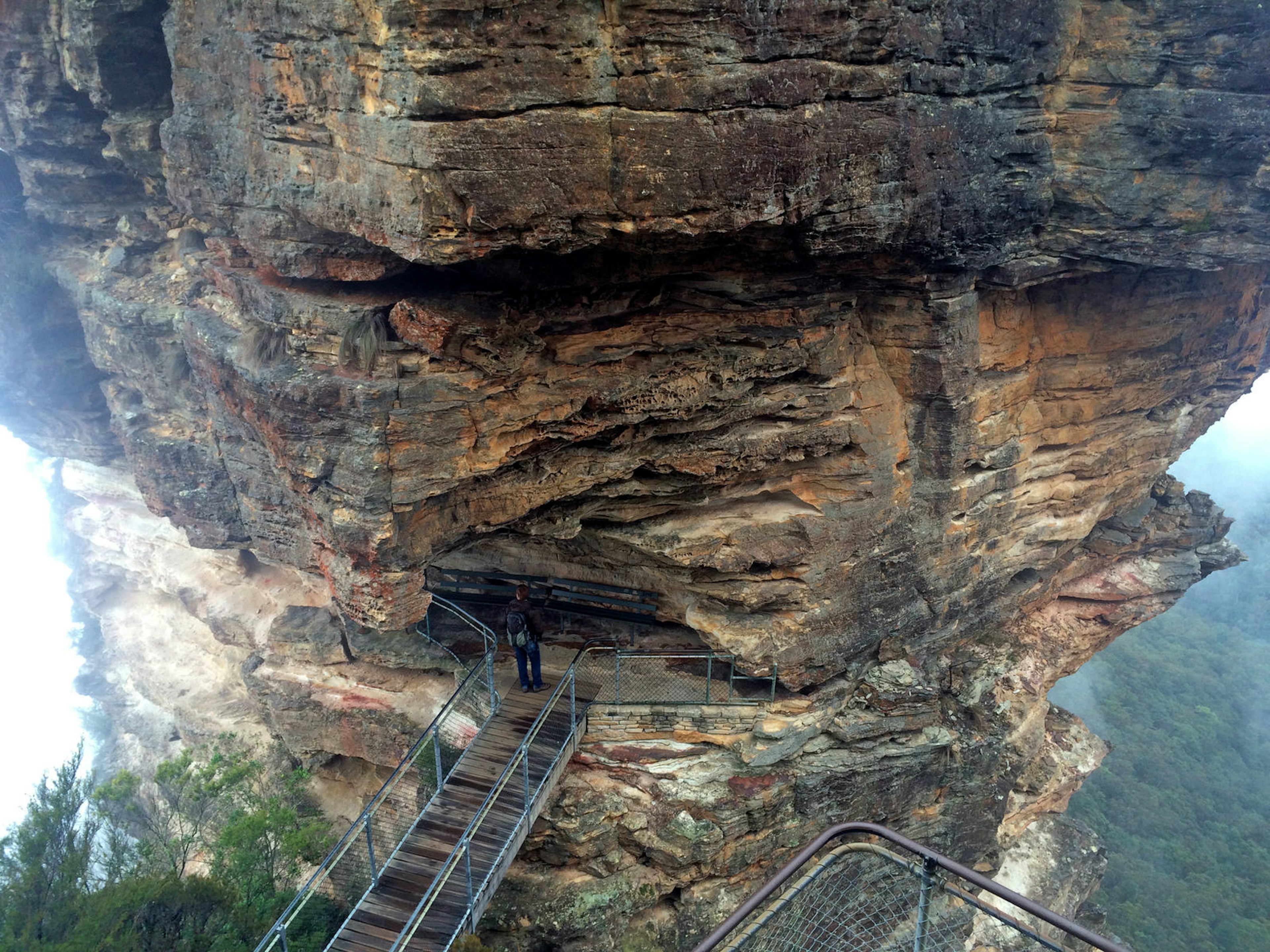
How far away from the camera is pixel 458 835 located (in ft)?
34.8

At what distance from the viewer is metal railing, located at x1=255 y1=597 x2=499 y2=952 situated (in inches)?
440

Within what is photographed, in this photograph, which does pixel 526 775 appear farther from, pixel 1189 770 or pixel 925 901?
pixel 1189 770

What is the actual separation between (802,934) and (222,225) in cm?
1149

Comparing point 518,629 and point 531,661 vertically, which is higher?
point 518,629

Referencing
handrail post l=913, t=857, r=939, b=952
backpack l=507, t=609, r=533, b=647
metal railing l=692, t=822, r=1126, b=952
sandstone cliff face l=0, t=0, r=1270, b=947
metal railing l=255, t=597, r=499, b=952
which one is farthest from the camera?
backpack l=507, t=609, r=533, b=647

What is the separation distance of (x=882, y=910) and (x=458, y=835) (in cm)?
463

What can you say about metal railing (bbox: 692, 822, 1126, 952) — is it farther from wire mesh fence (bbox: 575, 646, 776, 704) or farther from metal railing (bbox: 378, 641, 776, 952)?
metal railing (bbox: 378, 641, 776, 952)

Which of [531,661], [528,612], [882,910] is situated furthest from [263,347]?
[882,910]

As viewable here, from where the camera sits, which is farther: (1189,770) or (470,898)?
(1189,770)

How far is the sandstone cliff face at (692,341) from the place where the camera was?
856cm

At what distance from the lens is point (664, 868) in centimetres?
1207

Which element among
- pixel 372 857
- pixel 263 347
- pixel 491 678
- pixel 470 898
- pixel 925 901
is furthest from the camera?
pixel 491 678

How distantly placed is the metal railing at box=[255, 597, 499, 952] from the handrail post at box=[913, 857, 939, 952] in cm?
641

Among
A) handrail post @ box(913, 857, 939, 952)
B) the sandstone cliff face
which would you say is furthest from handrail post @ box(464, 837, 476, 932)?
handrail post @ box(913, 857, 939, 952)
